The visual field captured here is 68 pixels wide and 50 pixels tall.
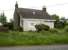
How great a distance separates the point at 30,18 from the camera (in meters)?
47.8

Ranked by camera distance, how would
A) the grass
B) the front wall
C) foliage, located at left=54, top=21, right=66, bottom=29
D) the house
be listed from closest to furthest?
the grass, the front wall, the house, foliage, located at left=54, top=21, right=66, bottom=29

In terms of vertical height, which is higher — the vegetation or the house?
the house

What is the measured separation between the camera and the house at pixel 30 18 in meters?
46.0

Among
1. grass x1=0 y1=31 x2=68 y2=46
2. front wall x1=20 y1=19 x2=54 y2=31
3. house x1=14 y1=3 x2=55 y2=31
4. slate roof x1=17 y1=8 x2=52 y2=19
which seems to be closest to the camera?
grass x1=0 y1=31 x2=68 y2=46

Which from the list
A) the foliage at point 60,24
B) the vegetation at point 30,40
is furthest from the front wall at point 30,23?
the vegetation at point 30,40

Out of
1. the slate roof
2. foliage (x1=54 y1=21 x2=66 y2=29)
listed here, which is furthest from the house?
foliage (x1=54 y1=21 x2=66 y2=29)

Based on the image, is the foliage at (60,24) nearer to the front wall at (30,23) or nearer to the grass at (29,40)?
the front wall at (30,23)

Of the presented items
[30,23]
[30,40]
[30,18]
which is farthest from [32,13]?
[30,40]

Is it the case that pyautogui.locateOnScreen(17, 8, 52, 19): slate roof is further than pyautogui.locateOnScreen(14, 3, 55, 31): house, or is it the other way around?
pyautogui.locateOnScreen(17, 8, 52, 19): slate roof

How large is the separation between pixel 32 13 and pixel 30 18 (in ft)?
9.12

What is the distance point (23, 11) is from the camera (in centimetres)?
4925

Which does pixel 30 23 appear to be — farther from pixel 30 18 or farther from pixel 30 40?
pixel 30 40

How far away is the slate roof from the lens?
158 feet

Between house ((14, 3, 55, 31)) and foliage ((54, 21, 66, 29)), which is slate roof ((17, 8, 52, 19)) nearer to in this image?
house ((14, 3, 55, 31))
